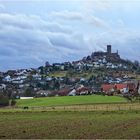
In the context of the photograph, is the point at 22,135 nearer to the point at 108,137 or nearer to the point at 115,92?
the point at 108,137

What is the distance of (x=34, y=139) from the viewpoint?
77.6 ft

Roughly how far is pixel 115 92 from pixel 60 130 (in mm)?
119278

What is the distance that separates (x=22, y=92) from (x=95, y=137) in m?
143

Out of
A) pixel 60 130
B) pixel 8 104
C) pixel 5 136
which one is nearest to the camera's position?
pixel 5 136

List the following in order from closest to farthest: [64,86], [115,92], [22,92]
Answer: [115,92], [22,92], [64,86]

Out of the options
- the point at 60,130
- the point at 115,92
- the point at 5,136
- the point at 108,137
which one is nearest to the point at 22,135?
the point at 5,136

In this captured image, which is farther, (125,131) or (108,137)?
(125,131)

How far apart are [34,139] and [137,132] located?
610 centimetres

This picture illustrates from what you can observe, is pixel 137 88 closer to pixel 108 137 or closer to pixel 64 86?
pixel 64 86

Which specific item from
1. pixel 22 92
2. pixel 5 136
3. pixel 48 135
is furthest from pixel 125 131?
pixel 22 92

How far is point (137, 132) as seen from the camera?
26000 mm

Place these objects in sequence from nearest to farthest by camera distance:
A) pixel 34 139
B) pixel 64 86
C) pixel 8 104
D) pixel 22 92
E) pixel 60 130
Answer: pixel 34 139 < pixel 60 130 < pixel 8 104 < pixel 22 92 < pixel 64 86

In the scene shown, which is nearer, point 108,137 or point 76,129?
point 108,137

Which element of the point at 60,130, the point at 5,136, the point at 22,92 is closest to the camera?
the point at 5,136
